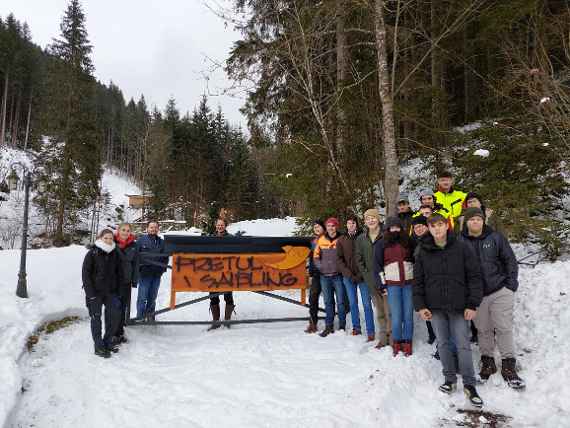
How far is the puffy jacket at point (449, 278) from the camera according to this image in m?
4.04

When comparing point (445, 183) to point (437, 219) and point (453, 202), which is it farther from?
point (437, 219)

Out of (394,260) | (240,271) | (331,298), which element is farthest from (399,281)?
(240,271)

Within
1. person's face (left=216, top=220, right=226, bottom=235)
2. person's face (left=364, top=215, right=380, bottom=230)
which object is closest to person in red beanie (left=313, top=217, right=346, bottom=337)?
person's face (left=364, top=215, right=380, bottom=230)

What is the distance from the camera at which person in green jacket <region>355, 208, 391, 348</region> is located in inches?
213

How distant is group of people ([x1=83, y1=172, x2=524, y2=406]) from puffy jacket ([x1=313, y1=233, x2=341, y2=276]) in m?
0.02

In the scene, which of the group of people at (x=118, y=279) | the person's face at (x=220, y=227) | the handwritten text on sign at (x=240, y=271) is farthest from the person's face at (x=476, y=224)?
the person's face at (x=220, y=227)

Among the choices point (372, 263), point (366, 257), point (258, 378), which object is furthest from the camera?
point (366, 257)

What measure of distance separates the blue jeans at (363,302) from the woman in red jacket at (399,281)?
1.96 ft

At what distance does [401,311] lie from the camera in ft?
16.4

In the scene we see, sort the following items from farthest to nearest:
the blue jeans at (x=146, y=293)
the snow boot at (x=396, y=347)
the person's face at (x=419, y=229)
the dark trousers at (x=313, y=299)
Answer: the blue jeans at (x=146, y=293) < the dark trousers at (x=313, y=299) < the person's face at (x=419, y=229) < the snow boot at (x=396, y=347)

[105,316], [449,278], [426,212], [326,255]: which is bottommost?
[105,316]

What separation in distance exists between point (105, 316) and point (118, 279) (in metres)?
0.59

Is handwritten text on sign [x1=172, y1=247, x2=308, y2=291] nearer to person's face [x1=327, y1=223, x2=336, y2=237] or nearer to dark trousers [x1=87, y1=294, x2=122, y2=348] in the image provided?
person's face [x1=327, y1=223, x2=336, y2=237]

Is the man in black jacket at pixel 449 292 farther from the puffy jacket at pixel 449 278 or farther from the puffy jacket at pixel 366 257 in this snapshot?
the puffy jacket at pixel 366 257
